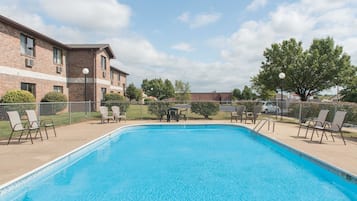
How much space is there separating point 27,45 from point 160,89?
44.1 meters

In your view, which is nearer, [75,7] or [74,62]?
[75,7]

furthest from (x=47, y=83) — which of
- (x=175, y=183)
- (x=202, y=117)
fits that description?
(x=175, y=183)

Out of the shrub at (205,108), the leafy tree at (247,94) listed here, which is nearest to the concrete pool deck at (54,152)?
the shrub at (205,108)

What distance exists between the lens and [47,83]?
18.2 metres

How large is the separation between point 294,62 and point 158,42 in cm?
1682

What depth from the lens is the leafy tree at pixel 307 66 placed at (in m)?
24.9

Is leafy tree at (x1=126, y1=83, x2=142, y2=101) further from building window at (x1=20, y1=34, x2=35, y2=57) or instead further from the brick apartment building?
building window at (x1=20, y1=34, x2=35, y2=57)

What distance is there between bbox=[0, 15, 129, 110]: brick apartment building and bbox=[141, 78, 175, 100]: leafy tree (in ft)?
111

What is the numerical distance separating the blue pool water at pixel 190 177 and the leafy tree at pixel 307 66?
1955 cm

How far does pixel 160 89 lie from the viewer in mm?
59750

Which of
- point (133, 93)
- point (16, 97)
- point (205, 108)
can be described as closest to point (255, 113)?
point (205, 108)

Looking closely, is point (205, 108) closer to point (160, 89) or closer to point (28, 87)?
point (28, 87)

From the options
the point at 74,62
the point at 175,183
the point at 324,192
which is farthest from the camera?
the point at 74,62

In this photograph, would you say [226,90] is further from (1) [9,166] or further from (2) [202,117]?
(1) [9,166]
